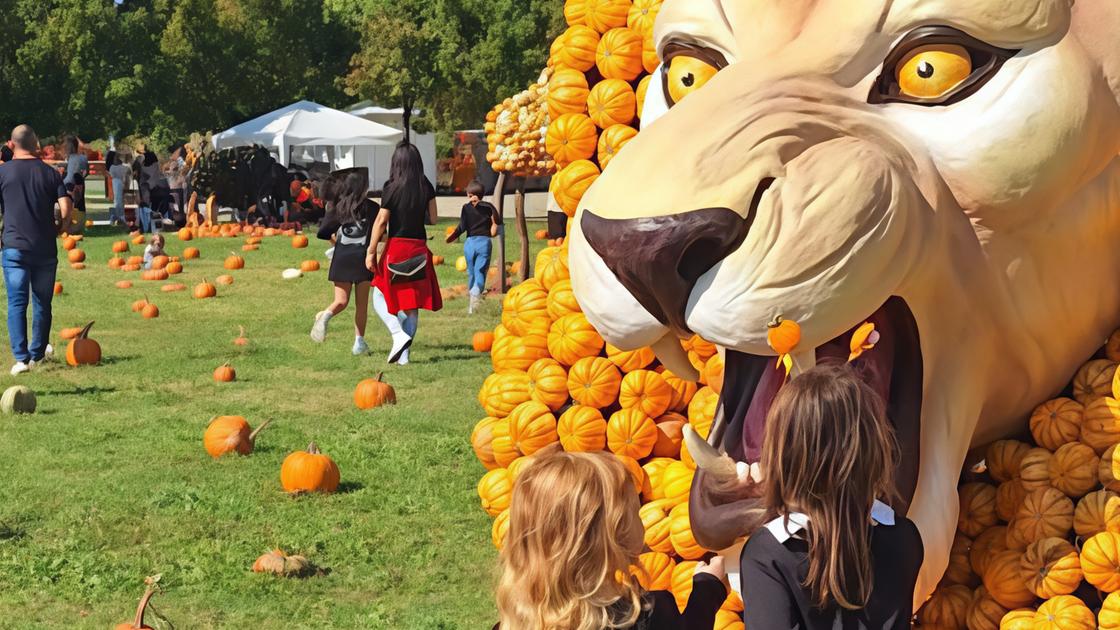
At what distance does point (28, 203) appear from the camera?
35.0 ft

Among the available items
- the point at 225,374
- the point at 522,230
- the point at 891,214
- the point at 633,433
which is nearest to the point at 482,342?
the point at 225,374

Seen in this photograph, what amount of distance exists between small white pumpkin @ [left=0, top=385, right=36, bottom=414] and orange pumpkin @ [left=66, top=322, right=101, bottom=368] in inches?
75.8

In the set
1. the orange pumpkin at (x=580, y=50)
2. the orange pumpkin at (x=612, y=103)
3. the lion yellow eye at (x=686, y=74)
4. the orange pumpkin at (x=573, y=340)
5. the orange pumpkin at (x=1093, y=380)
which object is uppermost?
the orange pumpkin at (x=580, y=50)

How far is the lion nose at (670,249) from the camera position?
3121 mm

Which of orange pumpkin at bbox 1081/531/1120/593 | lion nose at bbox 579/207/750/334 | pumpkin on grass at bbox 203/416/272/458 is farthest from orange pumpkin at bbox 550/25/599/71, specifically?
pumpkin on grass at bbox 203/416/272/458

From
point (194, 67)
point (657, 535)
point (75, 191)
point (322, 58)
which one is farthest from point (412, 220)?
point (322, 58)

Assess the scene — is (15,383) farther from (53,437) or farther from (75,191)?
(75,191)

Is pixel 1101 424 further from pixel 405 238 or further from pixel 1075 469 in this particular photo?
pixel 405 238

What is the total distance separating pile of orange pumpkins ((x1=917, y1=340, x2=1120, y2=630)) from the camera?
3666mm

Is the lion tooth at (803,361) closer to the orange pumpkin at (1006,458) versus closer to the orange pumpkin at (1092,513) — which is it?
the orange pumpkin at (1006,458)

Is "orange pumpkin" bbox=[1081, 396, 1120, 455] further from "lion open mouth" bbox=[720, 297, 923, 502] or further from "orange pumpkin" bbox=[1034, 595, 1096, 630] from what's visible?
"lion open mouth" bbox=[720, 297, 923, 502]

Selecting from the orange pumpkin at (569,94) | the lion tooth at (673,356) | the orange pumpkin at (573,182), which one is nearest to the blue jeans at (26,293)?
the orange pumpkin at (569,94)

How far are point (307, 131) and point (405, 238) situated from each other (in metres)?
19.4

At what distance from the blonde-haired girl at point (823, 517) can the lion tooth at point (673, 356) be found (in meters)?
0.53
